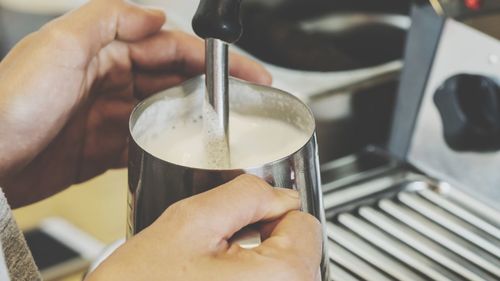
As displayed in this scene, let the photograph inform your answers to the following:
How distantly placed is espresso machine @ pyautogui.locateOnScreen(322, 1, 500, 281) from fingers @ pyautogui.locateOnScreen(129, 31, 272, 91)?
0.15 metres

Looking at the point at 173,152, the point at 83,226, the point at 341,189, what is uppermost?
the point at 173,152

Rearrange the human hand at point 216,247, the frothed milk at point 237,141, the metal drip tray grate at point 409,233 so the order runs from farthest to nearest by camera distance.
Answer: the metal drip tray grate at point 409,233, the frothed milk at point 237,141, the human hand at point 216,247

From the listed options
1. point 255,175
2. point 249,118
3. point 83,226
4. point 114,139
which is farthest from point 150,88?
point 83,226

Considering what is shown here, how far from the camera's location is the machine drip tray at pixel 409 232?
0.64m

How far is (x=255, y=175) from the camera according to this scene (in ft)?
1.47

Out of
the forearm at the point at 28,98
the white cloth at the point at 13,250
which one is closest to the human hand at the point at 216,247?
the white cloth at the point at 13,250

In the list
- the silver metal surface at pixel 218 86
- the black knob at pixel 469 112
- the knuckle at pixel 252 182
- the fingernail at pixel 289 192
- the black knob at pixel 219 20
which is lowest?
the black knob at pixel 469 112

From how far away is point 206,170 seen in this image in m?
0.44

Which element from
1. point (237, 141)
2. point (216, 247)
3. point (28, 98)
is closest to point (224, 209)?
point (216, 247)

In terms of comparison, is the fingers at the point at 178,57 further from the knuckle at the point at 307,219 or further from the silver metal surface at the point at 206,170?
the knuckle at the point at 307,219

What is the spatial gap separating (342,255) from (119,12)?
0.29 m

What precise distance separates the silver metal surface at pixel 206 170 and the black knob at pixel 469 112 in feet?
0.84

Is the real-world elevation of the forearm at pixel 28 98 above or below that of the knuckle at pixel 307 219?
below

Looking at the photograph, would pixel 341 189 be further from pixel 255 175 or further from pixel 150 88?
pixel 255 175
